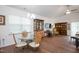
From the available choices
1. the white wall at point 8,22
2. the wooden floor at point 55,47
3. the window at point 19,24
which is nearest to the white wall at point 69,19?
the wooden floor at point 55,47

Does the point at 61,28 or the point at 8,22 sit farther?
the point at 61,28

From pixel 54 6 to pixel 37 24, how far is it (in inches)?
21.6

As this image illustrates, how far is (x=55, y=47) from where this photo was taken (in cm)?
209

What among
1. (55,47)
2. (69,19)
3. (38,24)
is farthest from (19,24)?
(69,19)

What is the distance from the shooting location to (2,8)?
1.99m

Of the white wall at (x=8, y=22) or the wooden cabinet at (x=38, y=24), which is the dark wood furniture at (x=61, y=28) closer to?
the wooden cabinet at (x=38, y=24)

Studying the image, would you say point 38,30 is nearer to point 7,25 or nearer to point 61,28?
point 61,28

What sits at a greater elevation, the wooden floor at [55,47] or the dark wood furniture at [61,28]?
the dark wood furniture at [61,28]

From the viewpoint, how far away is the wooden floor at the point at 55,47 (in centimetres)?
206

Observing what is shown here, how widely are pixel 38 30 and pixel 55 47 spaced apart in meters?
0.54

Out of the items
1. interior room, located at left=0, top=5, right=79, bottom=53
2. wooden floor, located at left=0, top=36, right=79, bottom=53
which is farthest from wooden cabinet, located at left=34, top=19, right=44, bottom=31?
wooden floor, located at left=0, top=36, right=79, bottom=53

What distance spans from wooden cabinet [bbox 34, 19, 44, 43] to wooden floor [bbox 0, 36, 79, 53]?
0.12 m
